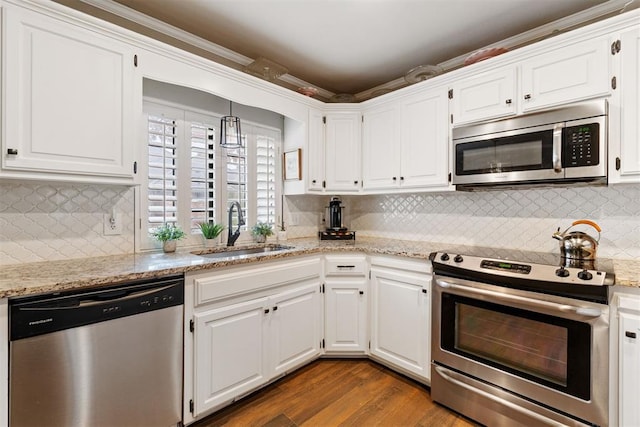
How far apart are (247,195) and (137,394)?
5.41ft

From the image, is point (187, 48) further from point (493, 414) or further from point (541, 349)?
point (493, 414)

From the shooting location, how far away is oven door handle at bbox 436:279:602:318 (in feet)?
4.83

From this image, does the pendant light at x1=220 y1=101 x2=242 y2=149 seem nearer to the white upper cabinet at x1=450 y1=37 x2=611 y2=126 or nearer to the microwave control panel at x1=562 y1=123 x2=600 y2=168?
the white upper cabinet at x1=450 y1=37 x2=611 y2=126

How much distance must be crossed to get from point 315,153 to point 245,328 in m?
1.68

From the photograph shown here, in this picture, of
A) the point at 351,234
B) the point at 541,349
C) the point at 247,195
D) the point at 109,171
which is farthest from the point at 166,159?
the point at 541,349

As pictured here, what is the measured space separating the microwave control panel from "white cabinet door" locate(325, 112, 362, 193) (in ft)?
5.23

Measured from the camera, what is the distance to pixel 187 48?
2426 millimetres

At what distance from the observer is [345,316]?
8.19 feet

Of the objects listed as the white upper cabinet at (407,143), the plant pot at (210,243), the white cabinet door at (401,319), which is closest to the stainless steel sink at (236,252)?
the plant pot at (210,243)

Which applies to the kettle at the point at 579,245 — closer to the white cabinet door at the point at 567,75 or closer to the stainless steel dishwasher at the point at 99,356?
the white cabinet door at the point at 567,75

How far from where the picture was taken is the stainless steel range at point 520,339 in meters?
1.47

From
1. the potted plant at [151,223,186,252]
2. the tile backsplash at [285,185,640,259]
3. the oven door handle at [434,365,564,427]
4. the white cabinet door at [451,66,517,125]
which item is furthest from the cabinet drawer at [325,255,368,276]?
the white cabinet door at [451,66,517,125]

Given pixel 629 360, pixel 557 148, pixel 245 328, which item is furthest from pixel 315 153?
pixel 629 360

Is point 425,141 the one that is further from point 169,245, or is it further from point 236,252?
point 169,245
